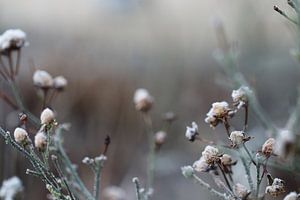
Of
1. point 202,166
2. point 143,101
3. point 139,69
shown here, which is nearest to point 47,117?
point 202,166

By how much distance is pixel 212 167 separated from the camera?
0.57 metres

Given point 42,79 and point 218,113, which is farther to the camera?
point 42,79

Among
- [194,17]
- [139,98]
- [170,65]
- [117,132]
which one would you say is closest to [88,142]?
[117,132]

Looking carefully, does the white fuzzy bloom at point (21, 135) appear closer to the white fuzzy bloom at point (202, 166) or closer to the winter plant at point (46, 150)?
the winter plant at point (46, 150)

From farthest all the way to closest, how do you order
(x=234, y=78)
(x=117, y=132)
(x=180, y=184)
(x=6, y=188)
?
(x=117, y=132), (x=180, y=184), (x=234, y=78), (x=6, y=188)

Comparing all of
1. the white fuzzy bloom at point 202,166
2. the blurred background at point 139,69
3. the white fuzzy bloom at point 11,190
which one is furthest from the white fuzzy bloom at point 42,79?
the blurred background at point 139,69

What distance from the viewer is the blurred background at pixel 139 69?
84.2 inches

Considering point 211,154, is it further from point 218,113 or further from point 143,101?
point 143,101

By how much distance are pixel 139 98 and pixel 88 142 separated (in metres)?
1.43

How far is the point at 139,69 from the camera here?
3.23 m

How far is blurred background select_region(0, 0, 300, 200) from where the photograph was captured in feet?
7.02

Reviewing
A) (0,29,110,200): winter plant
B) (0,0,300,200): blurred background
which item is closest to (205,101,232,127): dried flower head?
(0,29,110,200): winter plant

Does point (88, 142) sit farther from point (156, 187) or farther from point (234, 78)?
point (234, 78)

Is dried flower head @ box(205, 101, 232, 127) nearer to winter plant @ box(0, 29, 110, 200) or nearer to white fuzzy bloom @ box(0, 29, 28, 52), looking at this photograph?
winter plant @ box(0, 29, 110, 200)
